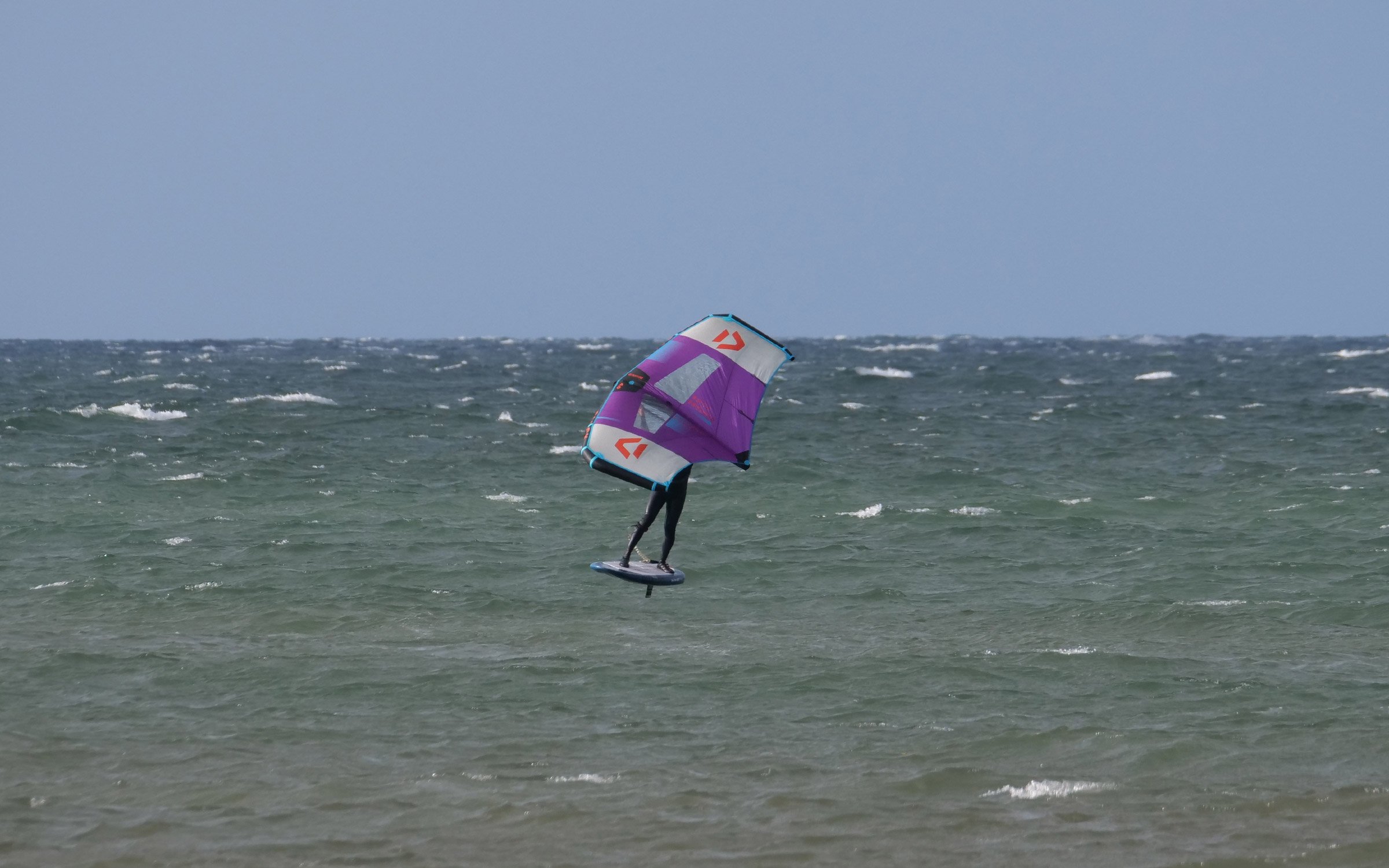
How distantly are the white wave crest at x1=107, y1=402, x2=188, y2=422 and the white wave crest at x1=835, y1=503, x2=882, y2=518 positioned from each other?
2562 cm

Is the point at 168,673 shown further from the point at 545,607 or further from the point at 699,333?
the point at 699,333

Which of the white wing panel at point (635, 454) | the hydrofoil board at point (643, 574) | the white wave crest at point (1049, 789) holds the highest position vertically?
the white wing panel at point (635, 454)

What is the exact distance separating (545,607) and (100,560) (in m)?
7.90

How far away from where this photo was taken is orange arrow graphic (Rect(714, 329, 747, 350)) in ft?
59.7

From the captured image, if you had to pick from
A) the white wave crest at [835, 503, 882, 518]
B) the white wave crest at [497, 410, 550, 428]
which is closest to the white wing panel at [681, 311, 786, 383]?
the white wave crest at [835, 503, 882, 518]

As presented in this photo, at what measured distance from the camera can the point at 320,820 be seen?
1231 centimetres

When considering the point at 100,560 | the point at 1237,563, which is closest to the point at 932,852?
the point at 1237,563

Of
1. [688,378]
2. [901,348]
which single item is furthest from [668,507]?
[901,348]

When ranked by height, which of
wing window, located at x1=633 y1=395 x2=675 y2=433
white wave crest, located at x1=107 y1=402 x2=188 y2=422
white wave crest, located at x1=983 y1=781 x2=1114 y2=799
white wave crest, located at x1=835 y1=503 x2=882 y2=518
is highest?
wing window, located at x1=633 y1=395 x2=675 y2=433

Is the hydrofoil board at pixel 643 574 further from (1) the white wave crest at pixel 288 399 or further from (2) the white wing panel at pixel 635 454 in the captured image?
(1) the white wave crest at pixel 288 399

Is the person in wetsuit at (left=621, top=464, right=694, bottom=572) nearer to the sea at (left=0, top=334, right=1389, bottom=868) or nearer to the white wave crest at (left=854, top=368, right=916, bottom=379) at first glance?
the sea at (left=0, top=334, right=1389, bottom=868)

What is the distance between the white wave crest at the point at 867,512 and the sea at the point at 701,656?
1.42 feet

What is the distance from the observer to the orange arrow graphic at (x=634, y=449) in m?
17.4

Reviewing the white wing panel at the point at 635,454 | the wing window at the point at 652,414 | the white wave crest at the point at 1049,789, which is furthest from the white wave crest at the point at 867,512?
the white wave crest at the point at 1049,789
